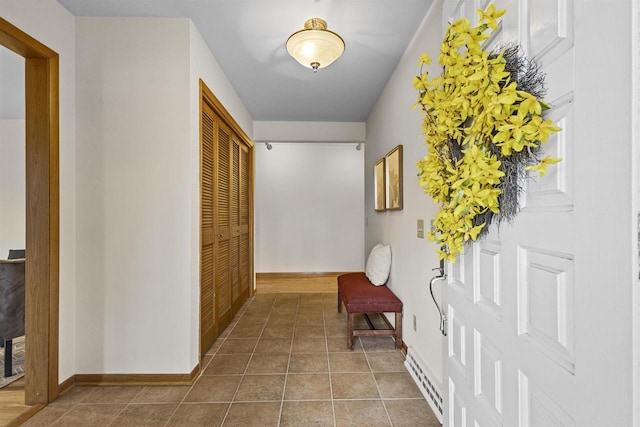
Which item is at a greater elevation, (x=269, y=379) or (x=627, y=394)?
(x=627, y=394)

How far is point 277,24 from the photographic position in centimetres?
222

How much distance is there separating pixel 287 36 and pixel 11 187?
4612 millimetres

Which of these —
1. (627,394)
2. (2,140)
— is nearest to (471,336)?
(627,394)

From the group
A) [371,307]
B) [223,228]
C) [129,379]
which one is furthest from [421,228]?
[129,379]

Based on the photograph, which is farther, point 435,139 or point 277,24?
point 277,24

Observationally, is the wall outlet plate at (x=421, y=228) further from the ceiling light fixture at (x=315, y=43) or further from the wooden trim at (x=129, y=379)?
the wooden trim at (x=129, y=379)

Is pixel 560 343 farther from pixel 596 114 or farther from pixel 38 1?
pixel 38 1

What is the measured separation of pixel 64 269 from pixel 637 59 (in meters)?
2.76

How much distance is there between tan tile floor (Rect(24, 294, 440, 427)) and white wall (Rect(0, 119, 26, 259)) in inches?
139

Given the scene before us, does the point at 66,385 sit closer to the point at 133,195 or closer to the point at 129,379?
the point at 129,379

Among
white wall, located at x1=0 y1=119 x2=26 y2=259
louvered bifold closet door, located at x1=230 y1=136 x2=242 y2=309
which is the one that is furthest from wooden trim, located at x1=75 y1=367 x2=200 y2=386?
white wall, located at x1=0 y1=119 x2=26 y2=259

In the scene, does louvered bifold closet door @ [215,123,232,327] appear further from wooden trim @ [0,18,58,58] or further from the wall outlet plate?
the wall outlet plate

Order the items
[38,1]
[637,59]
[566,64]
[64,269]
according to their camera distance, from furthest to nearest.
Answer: [64,269] < [38,1] < [566,64] < [637,59]

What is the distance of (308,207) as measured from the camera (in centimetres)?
620
